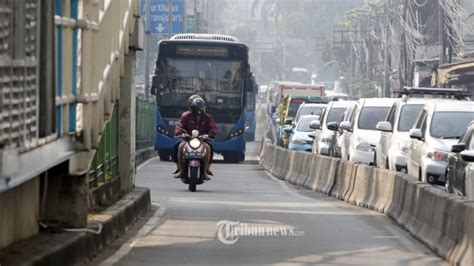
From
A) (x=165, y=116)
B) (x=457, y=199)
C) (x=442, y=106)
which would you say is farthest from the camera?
(x=165, y=116)

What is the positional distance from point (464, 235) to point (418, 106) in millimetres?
13713

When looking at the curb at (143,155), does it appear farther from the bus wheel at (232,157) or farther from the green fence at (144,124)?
the bus wheel at (232,157)

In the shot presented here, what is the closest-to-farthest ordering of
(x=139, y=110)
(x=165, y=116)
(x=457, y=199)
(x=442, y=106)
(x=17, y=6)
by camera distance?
(x=17, y=6) → (x=457, y=199) → (x=442, y=106) → (x=165, y=116) → (x=139, y=110)

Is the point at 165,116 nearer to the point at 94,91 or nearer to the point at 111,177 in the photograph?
the point at 111,177

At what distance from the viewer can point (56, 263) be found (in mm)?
12492

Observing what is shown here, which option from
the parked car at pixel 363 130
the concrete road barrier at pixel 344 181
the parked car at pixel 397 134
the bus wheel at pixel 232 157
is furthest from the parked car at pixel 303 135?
the concrete road barrier at pixel 344 181

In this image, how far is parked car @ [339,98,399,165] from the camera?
30.3 m

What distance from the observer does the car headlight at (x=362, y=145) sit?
30.4m

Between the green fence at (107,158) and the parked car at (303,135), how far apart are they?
2189cm

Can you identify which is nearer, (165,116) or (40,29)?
(40,29)

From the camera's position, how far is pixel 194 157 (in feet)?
89.0

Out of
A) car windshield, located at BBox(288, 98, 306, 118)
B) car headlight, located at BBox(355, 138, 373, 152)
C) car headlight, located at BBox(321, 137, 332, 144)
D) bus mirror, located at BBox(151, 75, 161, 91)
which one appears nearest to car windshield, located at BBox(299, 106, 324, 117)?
bus mirror, located at BBox(151, 75, 161, 91)

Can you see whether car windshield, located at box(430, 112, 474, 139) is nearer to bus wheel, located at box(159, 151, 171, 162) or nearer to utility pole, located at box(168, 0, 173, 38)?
bus wheel, located at box(159, 151, 171, 162)

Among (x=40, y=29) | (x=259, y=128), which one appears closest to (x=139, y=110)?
(x=40, y=29)
